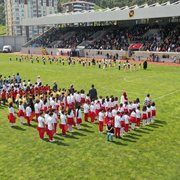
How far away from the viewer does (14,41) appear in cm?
8375

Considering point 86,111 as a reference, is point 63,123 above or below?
below

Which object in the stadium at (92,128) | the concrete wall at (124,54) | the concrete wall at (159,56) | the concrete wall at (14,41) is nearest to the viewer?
the stadium at (92,128)

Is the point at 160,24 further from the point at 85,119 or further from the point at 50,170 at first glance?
the point at 50,170

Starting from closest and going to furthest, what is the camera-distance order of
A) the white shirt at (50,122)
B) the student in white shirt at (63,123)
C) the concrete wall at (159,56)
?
1. the white shirt at (50,122)
2. the student in white shirt at (63,123)
3. the concrete wall at (159,56)

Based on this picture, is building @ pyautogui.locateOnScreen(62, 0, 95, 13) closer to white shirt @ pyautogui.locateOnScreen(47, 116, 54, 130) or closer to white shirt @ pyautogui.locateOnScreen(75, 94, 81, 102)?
white shirt @ pyautogui.locateOnScreen(75, 94, 81, 102)

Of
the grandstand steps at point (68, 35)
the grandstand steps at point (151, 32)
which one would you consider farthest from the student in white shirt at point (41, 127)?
the grandstand steps at point (68, 35)

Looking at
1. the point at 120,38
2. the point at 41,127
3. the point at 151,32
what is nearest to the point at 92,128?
the point at 41,127

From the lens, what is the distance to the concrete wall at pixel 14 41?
272ft

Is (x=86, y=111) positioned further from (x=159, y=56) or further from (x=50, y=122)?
(x=159, y=56)

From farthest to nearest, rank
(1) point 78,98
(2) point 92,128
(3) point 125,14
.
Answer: (3) point 125,14, (1) point 78,98, (2) point 92,128

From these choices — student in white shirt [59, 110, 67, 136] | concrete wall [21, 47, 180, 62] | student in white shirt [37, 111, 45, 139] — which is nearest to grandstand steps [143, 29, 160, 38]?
concrete wall [21, 47, 180, 62]

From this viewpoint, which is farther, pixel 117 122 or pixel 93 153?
pixel 117 122

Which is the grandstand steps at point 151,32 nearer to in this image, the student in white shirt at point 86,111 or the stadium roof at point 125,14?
the stadium roof at point 125,14

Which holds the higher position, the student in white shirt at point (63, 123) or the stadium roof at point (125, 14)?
the stadium roof at point (125, 14)
